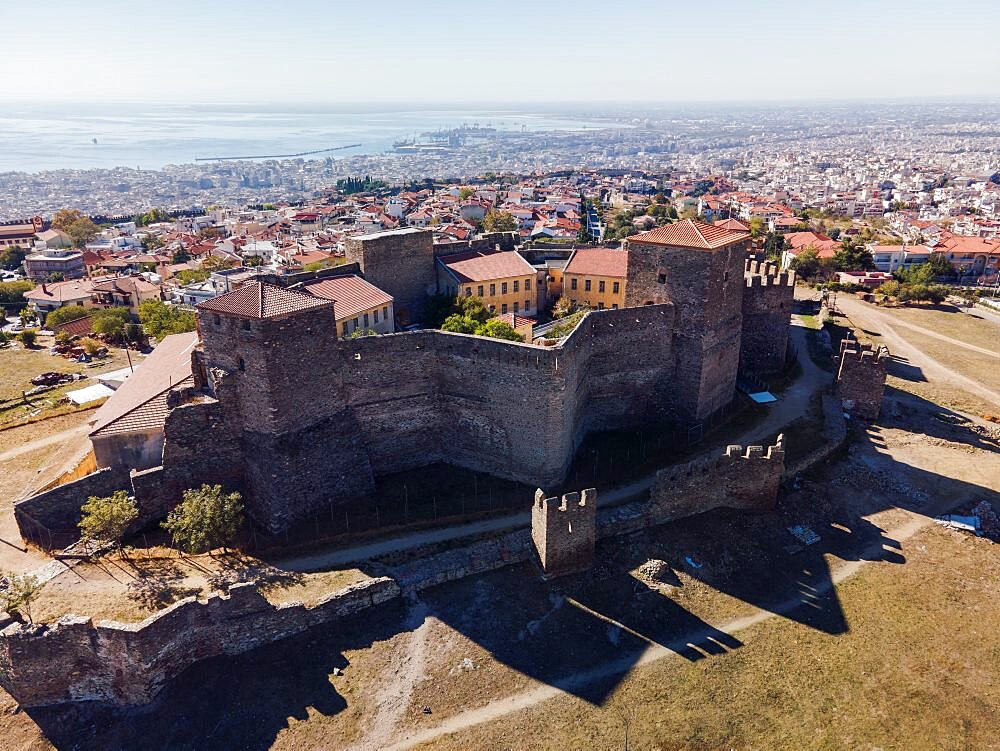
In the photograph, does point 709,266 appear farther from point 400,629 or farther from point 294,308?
point 400,629

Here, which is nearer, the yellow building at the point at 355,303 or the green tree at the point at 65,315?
the yellow building at the point at 355,303

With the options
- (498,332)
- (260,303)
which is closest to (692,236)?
(498,332)

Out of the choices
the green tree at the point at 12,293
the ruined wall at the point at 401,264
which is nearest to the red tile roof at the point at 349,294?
the ruined wall at the point at 401,264

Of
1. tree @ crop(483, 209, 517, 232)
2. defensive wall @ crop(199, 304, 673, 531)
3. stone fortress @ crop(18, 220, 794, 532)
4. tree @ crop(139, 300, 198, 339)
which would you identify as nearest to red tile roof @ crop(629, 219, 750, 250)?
stone fortress @ crop(18, 220, 794, 532)

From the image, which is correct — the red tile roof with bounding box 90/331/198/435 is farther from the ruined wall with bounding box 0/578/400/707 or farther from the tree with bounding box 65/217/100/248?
the tree with bounding box 65/217/100/248

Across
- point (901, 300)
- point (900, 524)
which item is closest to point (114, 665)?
point (900, 524)

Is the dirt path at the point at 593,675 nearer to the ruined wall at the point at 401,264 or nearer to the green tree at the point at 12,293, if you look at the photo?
the ruined wall at the point at 401,264

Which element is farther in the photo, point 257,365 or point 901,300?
point 901,300
